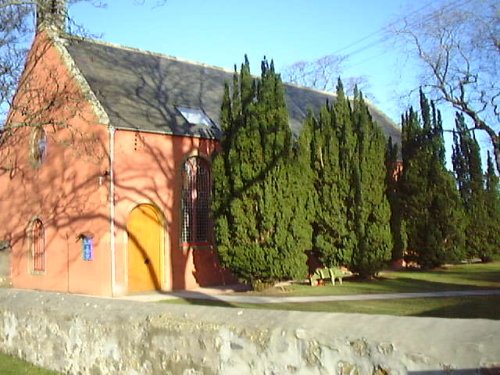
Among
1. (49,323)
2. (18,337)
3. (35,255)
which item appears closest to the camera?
(49,323)

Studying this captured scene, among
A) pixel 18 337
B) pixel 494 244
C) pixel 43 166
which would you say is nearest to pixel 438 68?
pixel 494 244

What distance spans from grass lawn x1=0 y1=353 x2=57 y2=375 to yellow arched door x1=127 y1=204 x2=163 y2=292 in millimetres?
8145

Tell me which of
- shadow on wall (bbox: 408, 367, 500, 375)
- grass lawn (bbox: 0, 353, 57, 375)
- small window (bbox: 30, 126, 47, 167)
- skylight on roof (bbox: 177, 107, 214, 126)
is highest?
skylight on roof (bbox: 177, 107, 214, 126)

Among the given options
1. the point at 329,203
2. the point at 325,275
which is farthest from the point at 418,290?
the point at 329,203

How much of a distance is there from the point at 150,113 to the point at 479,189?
16203 mm

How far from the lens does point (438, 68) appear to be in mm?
29734

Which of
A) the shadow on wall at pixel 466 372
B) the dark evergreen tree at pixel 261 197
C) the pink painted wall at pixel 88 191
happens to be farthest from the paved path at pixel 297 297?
the shadow on wall at pixel 466 372

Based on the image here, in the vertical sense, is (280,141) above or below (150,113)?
below

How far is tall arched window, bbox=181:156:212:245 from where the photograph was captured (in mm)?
18438

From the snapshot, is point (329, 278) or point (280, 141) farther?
point (329, 278)

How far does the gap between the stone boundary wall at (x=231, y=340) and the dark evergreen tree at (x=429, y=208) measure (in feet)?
54.8

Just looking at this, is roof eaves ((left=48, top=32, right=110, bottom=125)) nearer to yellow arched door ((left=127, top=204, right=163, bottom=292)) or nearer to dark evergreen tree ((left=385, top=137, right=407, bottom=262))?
yellow arched door ((left=127, top=204, right=163, bottom=292))

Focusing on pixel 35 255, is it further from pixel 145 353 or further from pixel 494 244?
pixel 494 244

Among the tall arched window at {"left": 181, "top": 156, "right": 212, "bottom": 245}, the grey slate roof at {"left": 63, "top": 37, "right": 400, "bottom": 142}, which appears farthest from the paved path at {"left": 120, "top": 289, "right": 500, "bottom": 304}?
the grey slate roof at {"left": 63, "top": 37, "right": 400, "bottom": 142}
